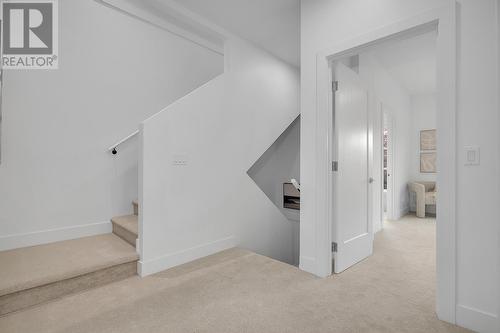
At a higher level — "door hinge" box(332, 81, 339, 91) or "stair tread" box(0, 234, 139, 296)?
"door hinge" box(332, 81, 339, 91)

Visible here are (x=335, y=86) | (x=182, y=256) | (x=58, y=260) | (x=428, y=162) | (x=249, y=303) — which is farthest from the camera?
(x=428, y=162)

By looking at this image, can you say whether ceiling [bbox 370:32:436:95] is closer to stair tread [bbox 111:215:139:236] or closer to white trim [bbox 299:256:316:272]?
white trim [bbox 299:256:316:272]

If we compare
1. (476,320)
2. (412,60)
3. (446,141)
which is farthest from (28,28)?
(412,60)

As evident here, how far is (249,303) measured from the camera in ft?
6.38

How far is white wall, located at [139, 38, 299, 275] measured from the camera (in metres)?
2.42

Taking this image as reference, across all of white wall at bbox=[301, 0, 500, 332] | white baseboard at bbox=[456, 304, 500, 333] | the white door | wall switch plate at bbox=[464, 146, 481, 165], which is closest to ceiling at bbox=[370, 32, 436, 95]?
the white door

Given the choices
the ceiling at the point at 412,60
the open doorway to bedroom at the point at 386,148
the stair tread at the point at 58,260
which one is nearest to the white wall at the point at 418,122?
the open doorway to bedroom at the point at 386,148

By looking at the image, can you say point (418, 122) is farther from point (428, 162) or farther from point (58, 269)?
point (58, 269)

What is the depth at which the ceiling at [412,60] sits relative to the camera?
3.68m

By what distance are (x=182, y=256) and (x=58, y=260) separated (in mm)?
1008

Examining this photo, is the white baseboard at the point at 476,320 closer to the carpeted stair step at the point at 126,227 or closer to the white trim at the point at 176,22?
the carpeted stair step at the point at 126,227

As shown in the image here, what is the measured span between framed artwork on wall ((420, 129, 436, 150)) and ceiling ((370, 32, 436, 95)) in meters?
0.96

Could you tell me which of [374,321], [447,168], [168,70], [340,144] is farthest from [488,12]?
[168,70]

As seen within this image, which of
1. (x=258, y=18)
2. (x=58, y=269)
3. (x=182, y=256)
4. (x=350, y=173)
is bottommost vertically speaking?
(x=182, y=256)
